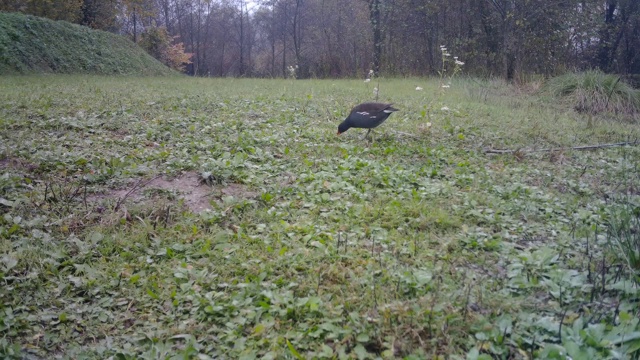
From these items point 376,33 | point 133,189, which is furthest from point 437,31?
point 133,189

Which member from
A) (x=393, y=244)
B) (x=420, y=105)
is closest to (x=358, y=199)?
(x=393, y=244)

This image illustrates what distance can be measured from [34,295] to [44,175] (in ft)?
5.93

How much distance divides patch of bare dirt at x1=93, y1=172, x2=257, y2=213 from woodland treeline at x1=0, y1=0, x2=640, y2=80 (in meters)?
7.80

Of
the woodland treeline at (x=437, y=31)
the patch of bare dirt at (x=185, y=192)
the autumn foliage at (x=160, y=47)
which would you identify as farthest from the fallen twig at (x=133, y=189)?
the autumn foliage at (x=160, y=47)

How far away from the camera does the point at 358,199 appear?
12.7 feet

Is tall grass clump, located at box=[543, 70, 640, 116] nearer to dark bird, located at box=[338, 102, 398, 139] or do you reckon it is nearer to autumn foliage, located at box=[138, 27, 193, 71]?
dark bird, located at box=[338, 102, 398, 139]

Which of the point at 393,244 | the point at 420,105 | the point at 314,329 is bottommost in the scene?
the point at 314,329

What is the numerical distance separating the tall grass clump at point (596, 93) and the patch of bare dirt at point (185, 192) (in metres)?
7.43

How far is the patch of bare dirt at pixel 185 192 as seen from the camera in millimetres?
3807

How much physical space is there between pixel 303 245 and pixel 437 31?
13.4 metres

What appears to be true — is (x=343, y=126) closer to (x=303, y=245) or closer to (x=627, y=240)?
(x=303, y=245)

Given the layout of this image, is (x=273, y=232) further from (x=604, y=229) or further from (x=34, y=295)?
(x=604, y=229)

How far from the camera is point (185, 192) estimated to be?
398 centimetres

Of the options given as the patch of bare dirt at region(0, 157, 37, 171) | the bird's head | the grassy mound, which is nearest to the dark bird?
the bird's head
